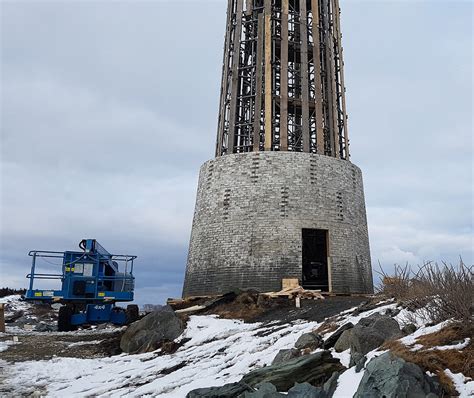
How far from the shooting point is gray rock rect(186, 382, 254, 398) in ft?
28.0

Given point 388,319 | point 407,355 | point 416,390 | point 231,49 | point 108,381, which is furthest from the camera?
point 231,49

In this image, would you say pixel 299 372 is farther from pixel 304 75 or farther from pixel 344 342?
pixel 304 75

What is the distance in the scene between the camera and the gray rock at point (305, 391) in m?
7.49

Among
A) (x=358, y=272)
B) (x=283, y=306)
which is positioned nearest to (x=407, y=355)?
(x=283, y=306)

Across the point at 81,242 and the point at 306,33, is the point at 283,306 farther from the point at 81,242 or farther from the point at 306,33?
the point at 306,33

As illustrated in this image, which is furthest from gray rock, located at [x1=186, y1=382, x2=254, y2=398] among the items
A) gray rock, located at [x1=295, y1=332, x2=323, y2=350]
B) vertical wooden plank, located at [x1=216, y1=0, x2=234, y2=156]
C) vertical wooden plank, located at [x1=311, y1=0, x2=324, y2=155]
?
vertical wooden plank, located at [x1=216, y1=0, x2=234, y2=156]

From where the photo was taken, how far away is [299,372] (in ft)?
28.1

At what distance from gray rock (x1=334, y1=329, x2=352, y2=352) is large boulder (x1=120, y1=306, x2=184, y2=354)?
761 centimetres

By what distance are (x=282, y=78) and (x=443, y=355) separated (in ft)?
67.0

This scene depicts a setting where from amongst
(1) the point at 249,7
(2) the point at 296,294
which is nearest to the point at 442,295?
(2) the point at 296,294

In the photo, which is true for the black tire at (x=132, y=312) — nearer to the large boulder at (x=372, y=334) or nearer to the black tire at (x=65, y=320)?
the black tire at (x=65, y=320)

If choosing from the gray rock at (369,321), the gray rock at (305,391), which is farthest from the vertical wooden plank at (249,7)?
the gray rock at (305,391)

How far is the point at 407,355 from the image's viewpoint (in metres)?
7.84

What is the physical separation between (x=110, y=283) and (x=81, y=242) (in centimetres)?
260
